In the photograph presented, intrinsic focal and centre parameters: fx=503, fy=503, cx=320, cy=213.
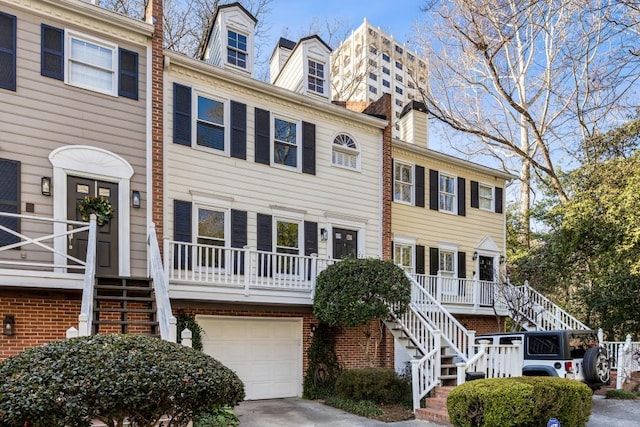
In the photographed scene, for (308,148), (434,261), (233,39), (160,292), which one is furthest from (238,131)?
(434,261)

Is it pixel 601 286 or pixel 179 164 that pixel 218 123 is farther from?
pixel 601 286

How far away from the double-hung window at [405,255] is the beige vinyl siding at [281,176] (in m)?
1.40

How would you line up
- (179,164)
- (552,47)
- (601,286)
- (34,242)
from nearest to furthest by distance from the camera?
(34,242), (179,164), (601,286), (552,47)

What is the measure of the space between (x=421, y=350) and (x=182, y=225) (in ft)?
19.1

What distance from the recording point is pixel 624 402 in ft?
37.1

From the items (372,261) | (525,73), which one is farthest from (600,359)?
(525,73)

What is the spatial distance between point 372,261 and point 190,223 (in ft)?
13.4

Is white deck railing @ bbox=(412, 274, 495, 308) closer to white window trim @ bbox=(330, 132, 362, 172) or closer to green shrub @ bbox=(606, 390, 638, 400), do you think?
white window trim @ bbox=(330, 132, 362, 172)

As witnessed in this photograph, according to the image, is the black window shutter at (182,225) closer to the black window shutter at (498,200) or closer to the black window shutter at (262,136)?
the black window shutter at (262,136)

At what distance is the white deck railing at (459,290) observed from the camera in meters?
14.3

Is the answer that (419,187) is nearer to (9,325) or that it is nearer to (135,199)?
(135,199)

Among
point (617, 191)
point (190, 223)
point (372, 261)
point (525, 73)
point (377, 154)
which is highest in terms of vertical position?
point (525, 73)

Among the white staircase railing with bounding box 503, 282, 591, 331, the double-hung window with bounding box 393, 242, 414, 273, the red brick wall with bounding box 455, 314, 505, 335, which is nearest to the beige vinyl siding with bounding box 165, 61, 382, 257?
the double-hung window with bounding box 393, 242, 414, 273

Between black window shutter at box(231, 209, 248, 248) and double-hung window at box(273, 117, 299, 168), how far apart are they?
1723 mm
